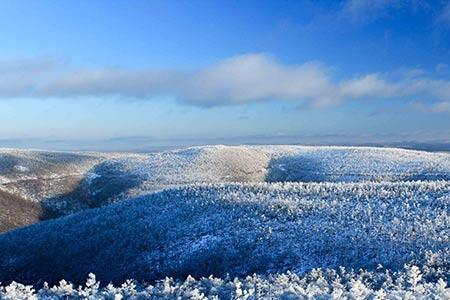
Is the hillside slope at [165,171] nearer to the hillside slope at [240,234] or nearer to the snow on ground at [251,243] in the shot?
the hillside slope at [240,234]

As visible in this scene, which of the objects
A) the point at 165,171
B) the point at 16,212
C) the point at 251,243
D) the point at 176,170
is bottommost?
the point at 16,212

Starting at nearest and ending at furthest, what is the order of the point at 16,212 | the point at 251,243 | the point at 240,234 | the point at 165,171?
1. the point at 251,243
2. the point at 240,234
3. the point at 16,212
4. the point at 165,171

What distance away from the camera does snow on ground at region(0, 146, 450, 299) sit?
21.6 meters

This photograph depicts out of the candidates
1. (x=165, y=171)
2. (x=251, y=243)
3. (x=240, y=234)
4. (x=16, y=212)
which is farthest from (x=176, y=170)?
(x=251, y=243)

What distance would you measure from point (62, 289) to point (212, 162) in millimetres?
81621

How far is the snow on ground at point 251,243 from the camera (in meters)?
21.6

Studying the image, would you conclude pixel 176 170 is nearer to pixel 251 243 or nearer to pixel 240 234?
pixel 240 234

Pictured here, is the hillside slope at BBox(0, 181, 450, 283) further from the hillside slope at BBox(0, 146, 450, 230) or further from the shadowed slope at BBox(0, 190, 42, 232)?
the hillside slope at BBox(0, 146, 450, 230)

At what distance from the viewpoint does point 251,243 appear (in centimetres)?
3647

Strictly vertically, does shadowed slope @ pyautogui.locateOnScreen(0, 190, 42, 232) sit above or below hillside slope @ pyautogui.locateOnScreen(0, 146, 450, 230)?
below

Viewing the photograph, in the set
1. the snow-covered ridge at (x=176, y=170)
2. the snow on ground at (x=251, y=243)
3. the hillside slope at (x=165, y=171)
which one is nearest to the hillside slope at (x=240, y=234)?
the snow on ground at (x=251, y=243)

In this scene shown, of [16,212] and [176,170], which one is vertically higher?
[176,170]

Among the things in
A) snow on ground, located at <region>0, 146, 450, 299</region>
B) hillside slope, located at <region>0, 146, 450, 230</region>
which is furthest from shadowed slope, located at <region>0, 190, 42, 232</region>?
snow on ground, located at <region>0, 146, 450, 299</region>

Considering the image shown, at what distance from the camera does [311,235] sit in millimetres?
35969
